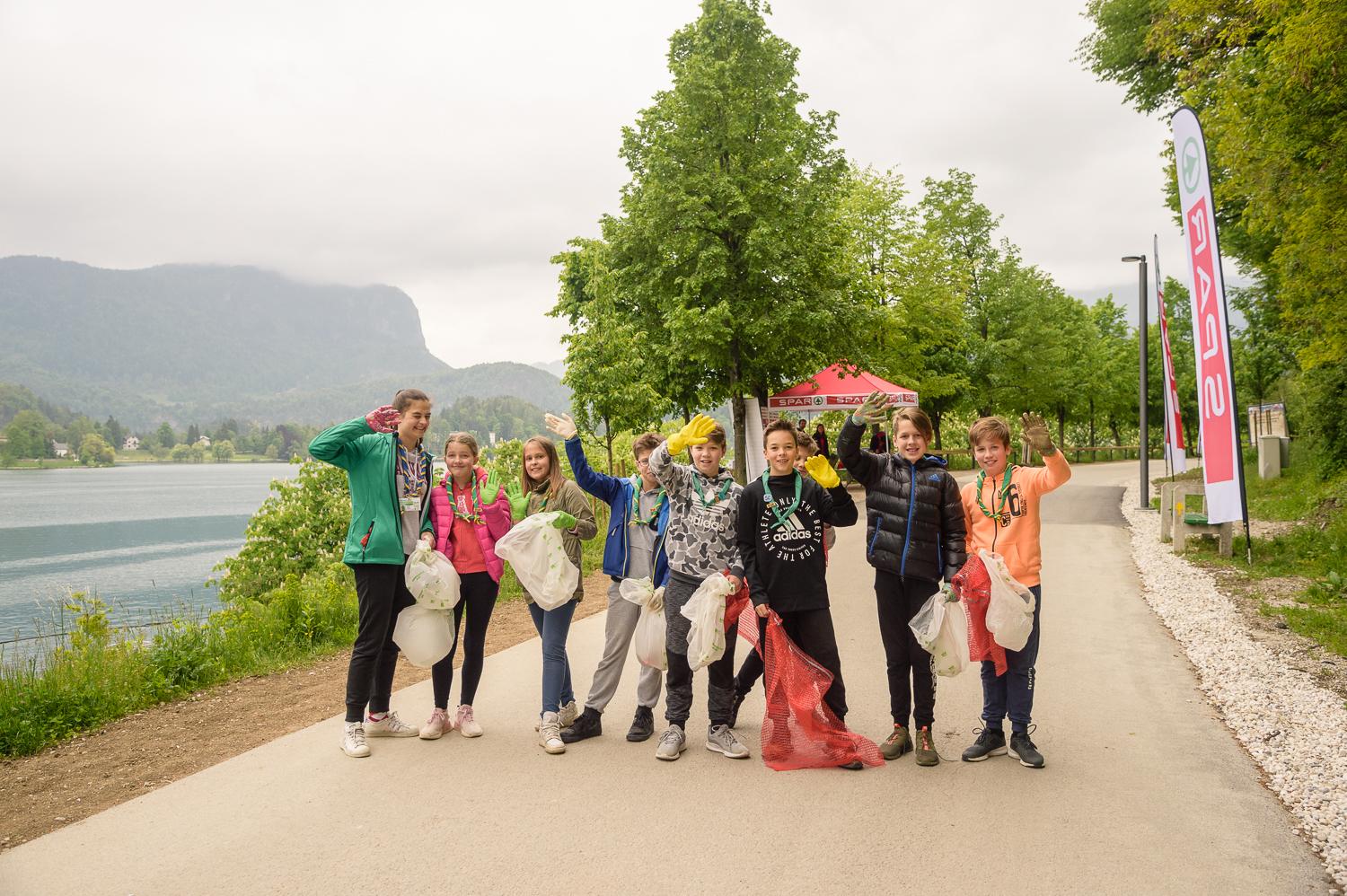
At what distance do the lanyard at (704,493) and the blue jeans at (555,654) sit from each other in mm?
1036

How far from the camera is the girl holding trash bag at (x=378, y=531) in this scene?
4.62m

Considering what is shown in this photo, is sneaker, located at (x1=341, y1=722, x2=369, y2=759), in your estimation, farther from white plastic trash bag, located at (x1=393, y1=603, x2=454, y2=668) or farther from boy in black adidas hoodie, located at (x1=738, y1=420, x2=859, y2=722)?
boy in black adidas hoodie, located at (x1=738, y1=420, x2=859, y2=722)

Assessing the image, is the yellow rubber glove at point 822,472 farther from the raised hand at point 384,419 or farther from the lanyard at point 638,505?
the raised hand at point 384,419

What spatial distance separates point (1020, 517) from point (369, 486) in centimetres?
367

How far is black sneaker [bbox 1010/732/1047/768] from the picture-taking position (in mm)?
4219

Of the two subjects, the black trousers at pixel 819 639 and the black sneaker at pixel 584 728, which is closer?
the black trousers at pixel 819 639

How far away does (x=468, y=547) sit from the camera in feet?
16.2

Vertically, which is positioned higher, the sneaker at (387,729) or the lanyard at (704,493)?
the lanyard at (704,493)

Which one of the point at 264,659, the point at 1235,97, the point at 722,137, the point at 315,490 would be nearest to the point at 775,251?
the point at 722,137

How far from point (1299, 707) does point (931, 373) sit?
25.8 meters

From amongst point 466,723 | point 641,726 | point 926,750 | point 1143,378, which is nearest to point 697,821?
point 641,726

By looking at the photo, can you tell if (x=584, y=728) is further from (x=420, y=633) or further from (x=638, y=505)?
(x=638, y=505)

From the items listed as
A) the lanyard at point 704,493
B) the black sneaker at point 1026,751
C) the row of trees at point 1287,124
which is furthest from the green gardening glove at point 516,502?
the row of trees at point 1287,124

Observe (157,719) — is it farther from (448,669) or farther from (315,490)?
(315,490)
